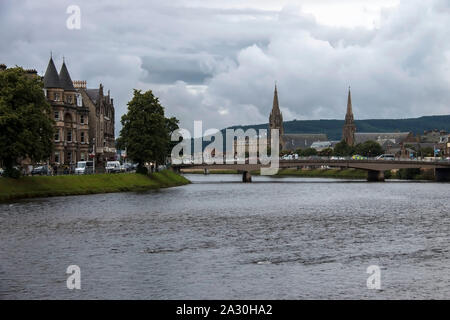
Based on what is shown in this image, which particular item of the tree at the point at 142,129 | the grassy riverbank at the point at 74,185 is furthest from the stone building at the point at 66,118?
the grassy riverbank at the point at 74,185

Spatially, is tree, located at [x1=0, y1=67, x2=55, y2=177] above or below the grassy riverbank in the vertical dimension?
above

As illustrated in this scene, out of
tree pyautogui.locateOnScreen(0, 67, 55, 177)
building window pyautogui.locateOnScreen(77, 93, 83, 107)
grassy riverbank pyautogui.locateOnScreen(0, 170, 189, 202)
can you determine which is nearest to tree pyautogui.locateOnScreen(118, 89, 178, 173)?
grassy riverbank pyautogui.locateOnScreen(0, 170, 189, 202)

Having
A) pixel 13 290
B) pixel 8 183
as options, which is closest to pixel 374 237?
pixel 13 290

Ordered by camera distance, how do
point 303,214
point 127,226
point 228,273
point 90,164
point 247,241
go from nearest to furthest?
point 228,273 < point 247,241 < point 127,226 < point 303,214 < point 90,164

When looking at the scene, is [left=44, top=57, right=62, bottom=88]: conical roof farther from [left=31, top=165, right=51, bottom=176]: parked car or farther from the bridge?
the bridge

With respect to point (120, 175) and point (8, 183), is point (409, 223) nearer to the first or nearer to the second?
point (8, 183)

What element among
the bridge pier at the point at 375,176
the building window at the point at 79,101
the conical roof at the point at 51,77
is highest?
the conical roof at the point at 51,77

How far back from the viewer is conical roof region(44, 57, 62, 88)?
411 feet

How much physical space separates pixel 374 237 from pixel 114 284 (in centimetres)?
2354

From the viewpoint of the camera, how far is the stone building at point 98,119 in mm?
153000

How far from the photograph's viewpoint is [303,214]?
230ft

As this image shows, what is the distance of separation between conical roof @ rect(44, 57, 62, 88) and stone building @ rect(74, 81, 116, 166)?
1817 centimetres

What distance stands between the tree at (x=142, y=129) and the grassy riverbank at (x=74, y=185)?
462 centimetres

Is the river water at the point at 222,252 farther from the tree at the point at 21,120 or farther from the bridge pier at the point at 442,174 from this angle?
the bridge pier at the point at 442,174
